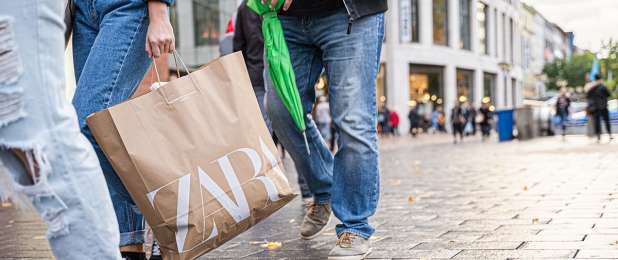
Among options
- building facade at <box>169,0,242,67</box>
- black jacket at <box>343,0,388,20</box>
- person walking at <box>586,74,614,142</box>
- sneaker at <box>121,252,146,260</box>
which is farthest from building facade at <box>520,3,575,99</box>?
sneaker at <box>121,252,146,260</box>

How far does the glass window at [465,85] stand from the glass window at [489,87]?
9.16 ft

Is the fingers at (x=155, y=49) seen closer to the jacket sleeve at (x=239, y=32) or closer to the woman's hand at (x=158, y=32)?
the woman's hand at (x=158, y=32)

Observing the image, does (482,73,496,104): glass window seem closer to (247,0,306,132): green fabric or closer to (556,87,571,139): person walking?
(556,87,571,139): person walking

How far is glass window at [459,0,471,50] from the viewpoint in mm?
46844

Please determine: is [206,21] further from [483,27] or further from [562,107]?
[483,27]

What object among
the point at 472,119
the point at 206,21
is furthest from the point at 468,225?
the point at 206,21

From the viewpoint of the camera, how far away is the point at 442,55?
148 feet

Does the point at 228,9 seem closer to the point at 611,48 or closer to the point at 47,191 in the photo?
the point at 47,191

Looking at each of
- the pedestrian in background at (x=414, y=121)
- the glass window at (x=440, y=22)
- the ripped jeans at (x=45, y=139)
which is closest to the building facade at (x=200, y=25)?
the pedestrian in background at (x=414, y=121)

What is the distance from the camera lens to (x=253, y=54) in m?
6.10

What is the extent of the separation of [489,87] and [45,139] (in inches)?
2127

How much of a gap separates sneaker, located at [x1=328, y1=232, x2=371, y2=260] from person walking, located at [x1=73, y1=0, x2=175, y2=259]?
900 mm

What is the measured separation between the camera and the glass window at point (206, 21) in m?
33.7

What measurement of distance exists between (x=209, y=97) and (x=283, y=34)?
1.00 m
